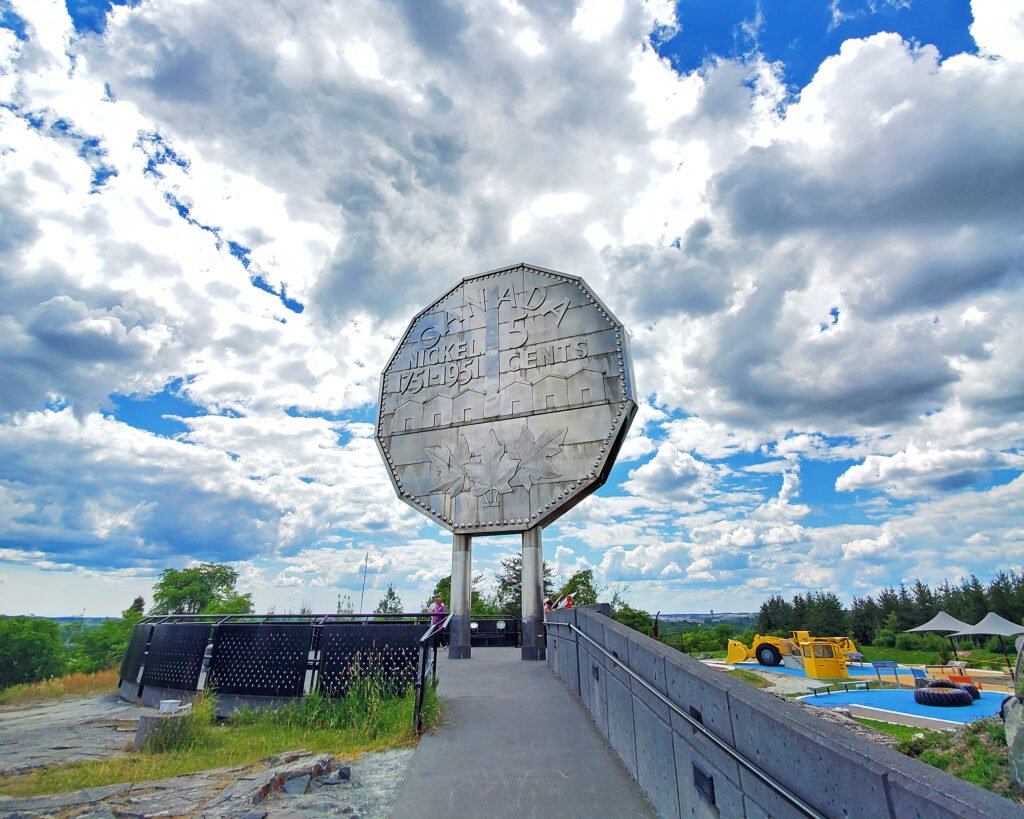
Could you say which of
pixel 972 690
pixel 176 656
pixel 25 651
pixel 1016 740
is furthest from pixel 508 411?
pixel 25 651

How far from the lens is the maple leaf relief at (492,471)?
13953 mm

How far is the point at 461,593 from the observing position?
14.2 meters

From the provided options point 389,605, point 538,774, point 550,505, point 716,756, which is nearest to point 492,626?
point 550,505

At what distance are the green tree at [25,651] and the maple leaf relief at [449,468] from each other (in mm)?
26651

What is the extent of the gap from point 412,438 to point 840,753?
46.7 ft

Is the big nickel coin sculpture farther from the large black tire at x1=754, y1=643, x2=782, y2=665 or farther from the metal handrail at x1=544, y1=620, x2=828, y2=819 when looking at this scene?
the large black tire at x1=754, y1=643, x2=782, y2=665

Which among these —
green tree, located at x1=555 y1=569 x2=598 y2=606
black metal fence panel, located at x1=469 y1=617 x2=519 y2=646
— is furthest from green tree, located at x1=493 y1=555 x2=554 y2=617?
black metal fence panel, located at x1=469 y1=617 x2=519 y2=646

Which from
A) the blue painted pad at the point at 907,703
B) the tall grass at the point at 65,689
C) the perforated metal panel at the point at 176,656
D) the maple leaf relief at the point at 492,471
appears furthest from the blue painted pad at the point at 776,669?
the tall grass at the point at 65,689

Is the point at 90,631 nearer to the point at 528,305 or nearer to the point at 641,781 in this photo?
the point at 528,305

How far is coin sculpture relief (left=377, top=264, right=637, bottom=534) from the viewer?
530 inches

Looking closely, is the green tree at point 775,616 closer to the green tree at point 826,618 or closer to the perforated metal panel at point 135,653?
the green tree at point 826,618

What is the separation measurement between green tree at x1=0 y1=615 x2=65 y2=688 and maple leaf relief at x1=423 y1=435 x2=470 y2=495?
2665 cm

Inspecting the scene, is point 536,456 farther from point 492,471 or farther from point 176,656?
point 176,656

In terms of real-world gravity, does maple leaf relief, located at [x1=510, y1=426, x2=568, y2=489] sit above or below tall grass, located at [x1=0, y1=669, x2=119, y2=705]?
above
